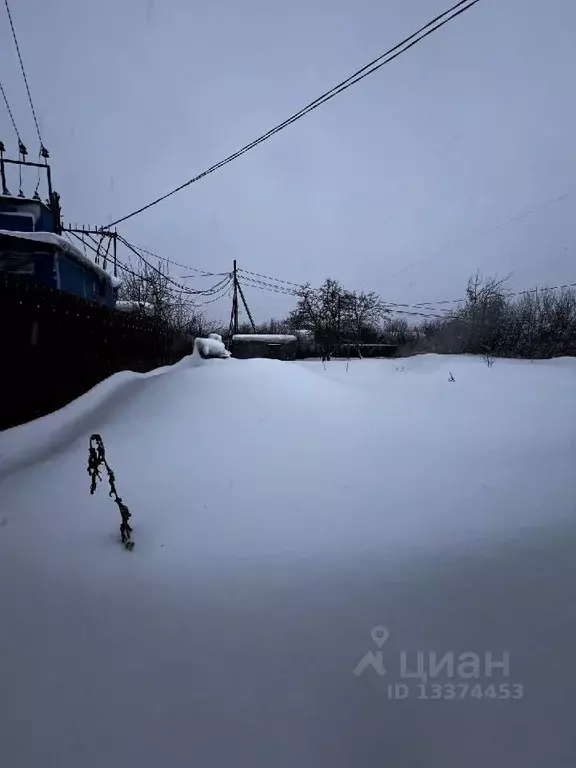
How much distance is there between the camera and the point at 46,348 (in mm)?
4328

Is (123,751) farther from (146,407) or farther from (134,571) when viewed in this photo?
(146,407)

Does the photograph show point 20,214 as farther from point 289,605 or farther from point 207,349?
point 289,605

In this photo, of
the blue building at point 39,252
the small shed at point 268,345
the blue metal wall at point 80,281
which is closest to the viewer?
the blue building at point 39,252

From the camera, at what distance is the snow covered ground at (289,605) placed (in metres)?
1.10

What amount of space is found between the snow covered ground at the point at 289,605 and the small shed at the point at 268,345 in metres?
19.3

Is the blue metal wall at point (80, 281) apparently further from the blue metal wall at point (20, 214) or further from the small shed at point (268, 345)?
the small shed at point (268, 345)

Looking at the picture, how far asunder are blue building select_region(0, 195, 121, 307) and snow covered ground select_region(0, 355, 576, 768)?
269 inches

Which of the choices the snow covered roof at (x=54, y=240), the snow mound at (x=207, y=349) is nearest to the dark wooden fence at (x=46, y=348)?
the snow mound at (x=207, y=349)

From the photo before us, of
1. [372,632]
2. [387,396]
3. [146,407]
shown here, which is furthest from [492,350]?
[372,632]

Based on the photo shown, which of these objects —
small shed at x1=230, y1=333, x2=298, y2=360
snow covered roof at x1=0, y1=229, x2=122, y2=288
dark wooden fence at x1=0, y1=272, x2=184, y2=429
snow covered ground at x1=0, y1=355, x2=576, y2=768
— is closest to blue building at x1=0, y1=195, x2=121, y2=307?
snow covered roof at x1=0, y1=229, x2=122, y2=288

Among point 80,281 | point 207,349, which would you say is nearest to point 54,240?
point 80,281

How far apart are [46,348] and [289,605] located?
4248 millimetres

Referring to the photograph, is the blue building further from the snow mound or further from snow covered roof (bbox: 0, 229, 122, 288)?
the snow mound

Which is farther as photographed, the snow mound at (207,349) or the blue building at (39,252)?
the snow mound at (207,349)
